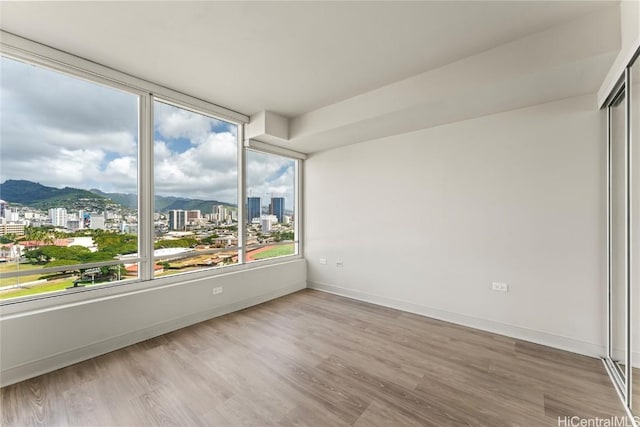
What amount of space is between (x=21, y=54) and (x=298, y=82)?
260 cm

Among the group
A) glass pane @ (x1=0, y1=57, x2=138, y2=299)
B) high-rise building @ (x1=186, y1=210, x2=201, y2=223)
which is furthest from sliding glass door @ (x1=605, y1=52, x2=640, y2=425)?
glass pane @ (x1=0, y1=57, x2=138, y2=299)

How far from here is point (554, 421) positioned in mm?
1813

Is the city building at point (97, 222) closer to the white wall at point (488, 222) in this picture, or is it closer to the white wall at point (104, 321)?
the white wall at point (104, 321)

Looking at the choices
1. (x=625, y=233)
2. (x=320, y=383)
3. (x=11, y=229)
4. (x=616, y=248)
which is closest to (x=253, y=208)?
(x=11, y=229)

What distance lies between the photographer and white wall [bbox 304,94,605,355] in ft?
8.84

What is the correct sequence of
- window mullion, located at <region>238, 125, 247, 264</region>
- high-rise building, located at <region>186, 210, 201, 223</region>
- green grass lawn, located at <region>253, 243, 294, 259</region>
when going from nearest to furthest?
1. high-rise building, located at <region>186, 210, 201, 223</region>
2. window mullion, located at <region>238, 125, 247, 264</region>
3. green grass lawn, located at <region>253, 243, 294, 259</region>

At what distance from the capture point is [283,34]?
91.7 inches

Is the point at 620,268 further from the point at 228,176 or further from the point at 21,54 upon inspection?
the point at 21,54

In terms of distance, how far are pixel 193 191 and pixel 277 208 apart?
5.26ft

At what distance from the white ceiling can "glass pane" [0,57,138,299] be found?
0.43 m

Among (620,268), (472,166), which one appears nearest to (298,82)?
(472,166)

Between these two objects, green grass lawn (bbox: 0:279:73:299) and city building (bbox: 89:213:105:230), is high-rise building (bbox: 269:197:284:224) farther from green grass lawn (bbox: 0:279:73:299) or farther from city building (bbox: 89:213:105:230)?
green grass lawn (bbox: 0:279:73:299)

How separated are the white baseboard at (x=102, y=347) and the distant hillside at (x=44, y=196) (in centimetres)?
144

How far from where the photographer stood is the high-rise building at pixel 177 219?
11.5 feet
